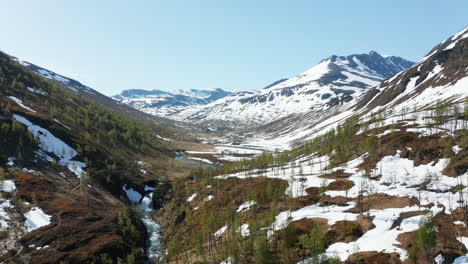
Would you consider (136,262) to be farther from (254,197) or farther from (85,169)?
(85,169)

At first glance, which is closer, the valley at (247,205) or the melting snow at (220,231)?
the valley at (247,205)

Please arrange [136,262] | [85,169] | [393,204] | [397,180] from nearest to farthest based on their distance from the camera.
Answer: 1. [393,204]
2. [136,262]
3. [397,180]
4. [85,169]

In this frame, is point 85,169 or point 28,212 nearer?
point 28,212

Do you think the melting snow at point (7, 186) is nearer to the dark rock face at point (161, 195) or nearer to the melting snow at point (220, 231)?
the dark rock face at point (161, 195)

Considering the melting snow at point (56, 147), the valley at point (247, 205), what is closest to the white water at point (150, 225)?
the valley at point (247, 205)

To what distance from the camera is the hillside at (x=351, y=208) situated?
55.1 metres

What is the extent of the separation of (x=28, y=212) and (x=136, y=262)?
4239 cm

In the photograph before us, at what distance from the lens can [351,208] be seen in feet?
248

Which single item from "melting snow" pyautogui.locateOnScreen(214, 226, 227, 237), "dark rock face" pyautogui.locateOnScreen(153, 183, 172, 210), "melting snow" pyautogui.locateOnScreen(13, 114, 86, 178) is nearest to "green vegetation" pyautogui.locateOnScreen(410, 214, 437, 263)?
"melting snow" pyautogui.locateOnScreen(214, 226, 227, 237)

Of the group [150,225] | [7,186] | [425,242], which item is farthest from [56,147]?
[425,242]

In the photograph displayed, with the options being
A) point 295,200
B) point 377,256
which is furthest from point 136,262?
point 377,256

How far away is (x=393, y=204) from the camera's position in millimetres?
71625

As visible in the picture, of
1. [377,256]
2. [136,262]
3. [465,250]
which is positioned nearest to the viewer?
[465,250]

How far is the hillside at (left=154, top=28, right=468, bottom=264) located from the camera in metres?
55.1
